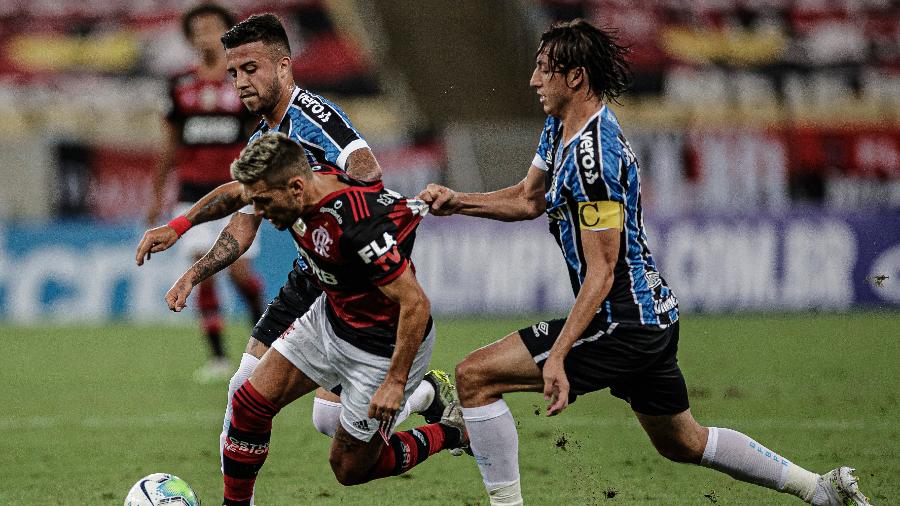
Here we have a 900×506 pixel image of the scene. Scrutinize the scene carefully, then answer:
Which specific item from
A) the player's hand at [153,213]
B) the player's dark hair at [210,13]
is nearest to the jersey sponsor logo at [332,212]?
the player's dark hair at [210,13]

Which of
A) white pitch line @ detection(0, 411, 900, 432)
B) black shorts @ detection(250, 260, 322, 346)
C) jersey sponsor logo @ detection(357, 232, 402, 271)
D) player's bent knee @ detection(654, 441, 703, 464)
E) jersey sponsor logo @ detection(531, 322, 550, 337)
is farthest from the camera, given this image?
white pitch line @ detection(0, 411, 900, 432)

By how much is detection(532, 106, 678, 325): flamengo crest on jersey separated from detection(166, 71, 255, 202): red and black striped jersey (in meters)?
5.02

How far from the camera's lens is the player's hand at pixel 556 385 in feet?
16.3

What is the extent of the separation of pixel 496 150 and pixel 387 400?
13519 mm

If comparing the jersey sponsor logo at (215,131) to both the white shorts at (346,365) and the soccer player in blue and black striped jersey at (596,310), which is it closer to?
the white shorts at (346,365)

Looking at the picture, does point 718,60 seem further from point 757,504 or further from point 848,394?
point 757,504

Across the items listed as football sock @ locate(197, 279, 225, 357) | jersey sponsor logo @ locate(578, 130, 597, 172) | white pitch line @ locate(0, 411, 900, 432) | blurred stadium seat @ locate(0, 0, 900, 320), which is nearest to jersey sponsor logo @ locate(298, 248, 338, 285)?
jersey sponsor logo @ locate(578, 130, 597, 172)

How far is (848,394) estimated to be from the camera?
959cm

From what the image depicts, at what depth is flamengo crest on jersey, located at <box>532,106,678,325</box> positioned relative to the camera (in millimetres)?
5031

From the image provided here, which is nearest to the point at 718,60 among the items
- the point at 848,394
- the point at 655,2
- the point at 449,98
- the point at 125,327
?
the point at 655,2

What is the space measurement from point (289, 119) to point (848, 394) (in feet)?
18.4

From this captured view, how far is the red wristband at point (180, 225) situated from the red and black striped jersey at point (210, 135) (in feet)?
14.4

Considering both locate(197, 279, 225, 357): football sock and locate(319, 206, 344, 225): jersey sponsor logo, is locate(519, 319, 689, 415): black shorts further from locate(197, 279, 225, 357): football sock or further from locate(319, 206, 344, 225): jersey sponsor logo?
locate(197, 279, 225, 357): football sock

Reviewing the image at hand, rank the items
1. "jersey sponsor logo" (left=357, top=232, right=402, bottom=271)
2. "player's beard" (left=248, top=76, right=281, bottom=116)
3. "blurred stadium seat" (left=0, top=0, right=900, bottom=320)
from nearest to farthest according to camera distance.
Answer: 1. "jersey sponsor logo" (left=357, top=232, right=402, bottom=271)
2. "player's beard" (left=248, top=76, right=281, bottom=116)
3. "blurred stadium seat" (left=0, top=0, right=900, bottom=320)
